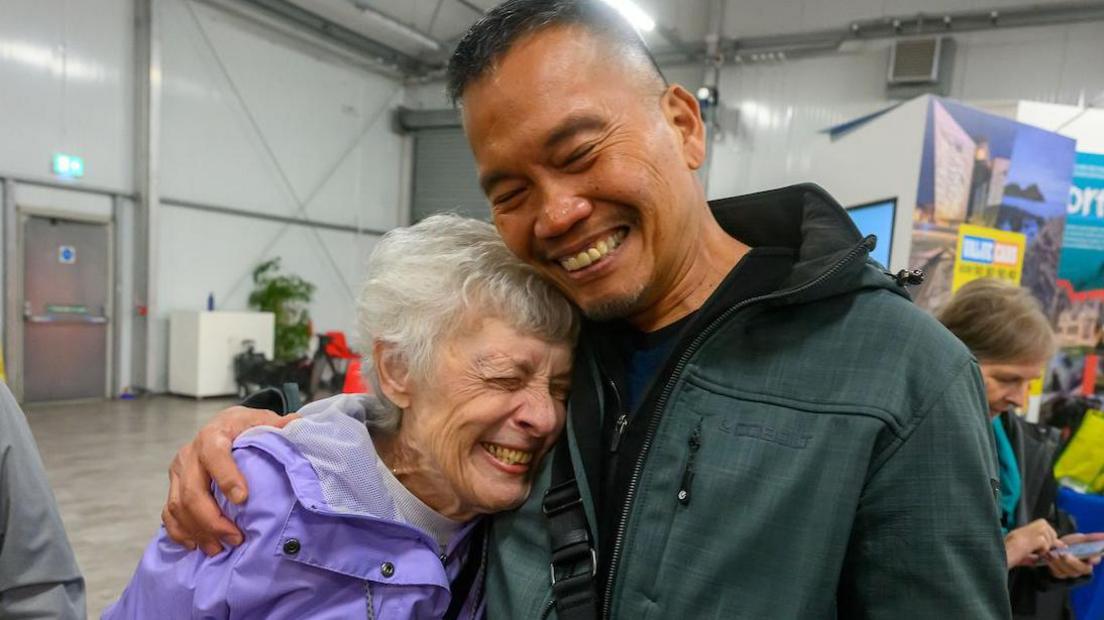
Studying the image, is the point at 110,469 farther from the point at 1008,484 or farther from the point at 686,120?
the point at 1008,484

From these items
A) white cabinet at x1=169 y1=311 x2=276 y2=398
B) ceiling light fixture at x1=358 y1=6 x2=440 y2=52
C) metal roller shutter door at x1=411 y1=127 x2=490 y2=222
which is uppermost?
ceiling light fixture at x1=358 y1=6 x2=440 y2=52

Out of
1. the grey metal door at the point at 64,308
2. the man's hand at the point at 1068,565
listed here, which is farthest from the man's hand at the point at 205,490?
the grey metal door at the point at 64,308

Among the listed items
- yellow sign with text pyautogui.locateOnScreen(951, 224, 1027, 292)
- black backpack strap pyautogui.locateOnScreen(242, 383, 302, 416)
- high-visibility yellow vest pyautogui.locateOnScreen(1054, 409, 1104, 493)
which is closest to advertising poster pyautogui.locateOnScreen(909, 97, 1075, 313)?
yellow sign with text pyautogui.locateOnScreen(951, 224, 1027, 292)

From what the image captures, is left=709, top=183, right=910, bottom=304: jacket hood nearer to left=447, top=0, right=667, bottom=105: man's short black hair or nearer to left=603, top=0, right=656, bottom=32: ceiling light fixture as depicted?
left=447, top=0, right=667, bottom=105: man's short black hair

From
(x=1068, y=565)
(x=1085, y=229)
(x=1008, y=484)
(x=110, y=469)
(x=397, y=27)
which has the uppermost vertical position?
(x=397, y=27)

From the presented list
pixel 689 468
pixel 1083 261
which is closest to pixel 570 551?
pixel 689 468

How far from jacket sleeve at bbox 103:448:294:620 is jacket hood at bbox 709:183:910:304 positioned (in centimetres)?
86

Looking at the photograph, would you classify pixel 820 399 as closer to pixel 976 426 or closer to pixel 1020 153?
pixel 976 426

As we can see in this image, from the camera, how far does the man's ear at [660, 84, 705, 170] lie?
3.80 ft

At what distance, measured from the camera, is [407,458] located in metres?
1.35

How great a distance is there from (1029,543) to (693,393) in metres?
1.63

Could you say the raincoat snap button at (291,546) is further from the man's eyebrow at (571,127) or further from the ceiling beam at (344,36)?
the ceiling beam at (344,36)

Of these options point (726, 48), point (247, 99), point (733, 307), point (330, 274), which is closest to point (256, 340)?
point (330, 274)

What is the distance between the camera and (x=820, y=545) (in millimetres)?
843
